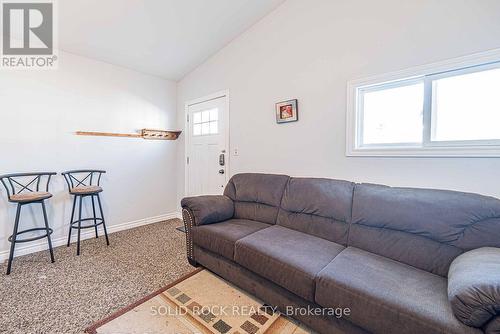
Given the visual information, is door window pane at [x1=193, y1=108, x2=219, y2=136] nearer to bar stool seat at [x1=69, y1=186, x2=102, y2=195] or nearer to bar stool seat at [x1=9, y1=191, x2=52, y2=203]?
bar stool seat at [x1=69, y1=186, x2=102, y2=195]

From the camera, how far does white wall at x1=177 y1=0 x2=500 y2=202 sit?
62.1 inches

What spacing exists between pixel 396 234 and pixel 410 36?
5.07ft

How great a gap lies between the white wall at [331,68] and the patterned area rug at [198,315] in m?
1.34

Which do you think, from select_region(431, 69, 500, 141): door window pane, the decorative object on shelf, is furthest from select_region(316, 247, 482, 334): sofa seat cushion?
the decorative object on shelf

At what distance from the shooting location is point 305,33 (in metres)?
2.34

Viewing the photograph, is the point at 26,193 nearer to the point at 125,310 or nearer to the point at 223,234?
the point at 125,310

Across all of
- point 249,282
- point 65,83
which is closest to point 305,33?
point 249,282

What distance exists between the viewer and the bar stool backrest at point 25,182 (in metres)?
2.33

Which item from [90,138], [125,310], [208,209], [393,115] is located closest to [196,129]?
[90,138]

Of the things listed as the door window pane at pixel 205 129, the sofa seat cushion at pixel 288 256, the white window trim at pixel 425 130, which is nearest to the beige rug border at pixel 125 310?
the sofa seat cushion at pixel 288 256

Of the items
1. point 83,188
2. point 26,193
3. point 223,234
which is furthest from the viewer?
point 83,188

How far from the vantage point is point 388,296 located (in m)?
1.11

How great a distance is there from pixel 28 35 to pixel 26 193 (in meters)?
1.72

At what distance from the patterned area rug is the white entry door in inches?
63.3
